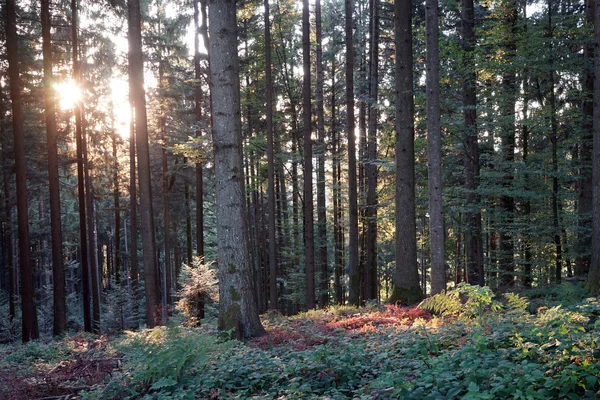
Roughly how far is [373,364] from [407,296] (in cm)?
629

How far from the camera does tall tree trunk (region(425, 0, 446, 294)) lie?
982cm

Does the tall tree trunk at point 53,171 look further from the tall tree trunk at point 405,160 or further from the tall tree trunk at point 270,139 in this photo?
the tall tree trunk at point 405,160

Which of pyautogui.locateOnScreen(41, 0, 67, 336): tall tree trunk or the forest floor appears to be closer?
the forest floor

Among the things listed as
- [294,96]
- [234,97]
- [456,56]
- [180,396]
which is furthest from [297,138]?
[180,396]

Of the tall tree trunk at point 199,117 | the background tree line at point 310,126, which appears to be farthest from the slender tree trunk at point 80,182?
the tall tree trunk at point 199,117

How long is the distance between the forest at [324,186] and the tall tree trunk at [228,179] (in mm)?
41

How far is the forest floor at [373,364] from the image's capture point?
3541 millimetres

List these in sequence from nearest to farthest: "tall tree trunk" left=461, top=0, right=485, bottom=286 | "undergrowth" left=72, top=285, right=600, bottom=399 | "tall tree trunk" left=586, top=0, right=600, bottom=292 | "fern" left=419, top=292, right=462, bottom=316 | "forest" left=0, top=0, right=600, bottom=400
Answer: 1. "undergrowth" left=72, top=285, right=600, bottom=399
2. "forest" left=0, top=0, right=600, bottom=400
3. "fern" left=419, top=292, right=462, bottom=316
4. "tall tree trunk" left=586, top=0, right=600, bottom=292
5. "tall tree trunk" left=461, top=0, right=485, bottom=286

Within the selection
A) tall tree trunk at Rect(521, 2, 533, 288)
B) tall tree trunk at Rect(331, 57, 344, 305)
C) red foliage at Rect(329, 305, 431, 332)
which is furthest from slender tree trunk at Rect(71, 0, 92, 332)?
tall tree trunk at Rect(521, 2, 533, 288)

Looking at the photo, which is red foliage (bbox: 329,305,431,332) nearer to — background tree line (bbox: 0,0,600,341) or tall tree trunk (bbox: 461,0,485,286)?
background tree line (bbox: 0,0,600,341)

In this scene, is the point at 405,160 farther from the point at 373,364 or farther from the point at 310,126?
the point at 373,364

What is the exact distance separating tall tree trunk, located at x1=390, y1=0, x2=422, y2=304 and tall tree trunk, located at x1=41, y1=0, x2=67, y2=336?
11.8 metres

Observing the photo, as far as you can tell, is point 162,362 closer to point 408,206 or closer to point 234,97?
point 234,97

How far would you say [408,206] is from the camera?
11.1 metres
